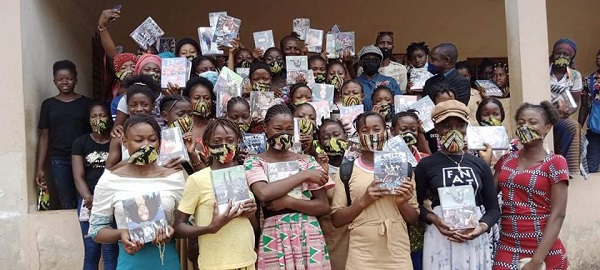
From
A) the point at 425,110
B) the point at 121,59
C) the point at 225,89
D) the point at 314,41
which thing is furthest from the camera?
the point at 314,41

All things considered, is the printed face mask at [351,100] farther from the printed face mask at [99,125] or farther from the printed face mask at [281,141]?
the printed face mask at [99,125]

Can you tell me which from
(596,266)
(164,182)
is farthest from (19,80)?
(596,266)

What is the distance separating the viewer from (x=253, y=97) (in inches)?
202

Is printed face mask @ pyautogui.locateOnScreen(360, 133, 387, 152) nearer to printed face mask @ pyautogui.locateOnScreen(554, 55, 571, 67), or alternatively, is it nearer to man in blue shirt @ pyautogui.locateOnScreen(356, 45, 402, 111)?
man in blue shirt @ pyautogui.locateOnScreen(356, 45, 402, 111)

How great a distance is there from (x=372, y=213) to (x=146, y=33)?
3.80 meters

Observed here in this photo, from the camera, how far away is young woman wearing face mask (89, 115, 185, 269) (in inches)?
128

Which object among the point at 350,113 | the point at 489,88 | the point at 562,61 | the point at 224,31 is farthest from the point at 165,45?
the point at 562,61

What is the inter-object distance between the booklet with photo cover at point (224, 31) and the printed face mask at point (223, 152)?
2824 mm

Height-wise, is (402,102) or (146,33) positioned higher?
(146,33)

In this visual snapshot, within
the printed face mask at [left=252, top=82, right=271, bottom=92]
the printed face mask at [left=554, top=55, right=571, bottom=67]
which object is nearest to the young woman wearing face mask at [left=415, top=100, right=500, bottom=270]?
the printed face mask at [left=252, top=82, right=271, bottom=92]

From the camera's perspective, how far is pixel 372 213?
3.71 metres

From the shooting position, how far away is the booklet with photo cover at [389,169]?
3.52 metres

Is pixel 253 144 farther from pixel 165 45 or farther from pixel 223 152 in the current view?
pixel 165 45

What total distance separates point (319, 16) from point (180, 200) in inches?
235
